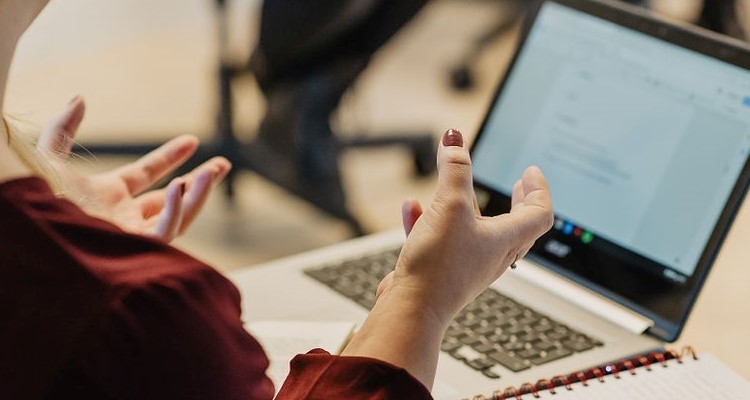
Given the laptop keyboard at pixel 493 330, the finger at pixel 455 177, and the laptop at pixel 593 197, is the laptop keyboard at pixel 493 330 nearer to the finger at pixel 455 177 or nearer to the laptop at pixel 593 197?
the laptop at pixel 593 197

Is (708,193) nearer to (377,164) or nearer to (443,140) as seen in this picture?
(443,140)

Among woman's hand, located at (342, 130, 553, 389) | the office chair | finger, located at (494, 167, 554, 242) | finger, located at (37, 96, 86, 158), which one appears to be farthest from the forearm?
the office chair

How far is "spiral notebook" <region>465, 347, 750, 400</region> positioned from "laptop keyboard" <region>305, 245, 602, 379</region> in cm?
8

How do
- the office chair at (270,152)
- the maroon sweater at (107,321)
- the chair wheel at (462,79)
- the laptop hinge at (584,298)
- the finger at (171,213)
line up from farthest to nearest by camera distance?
the chair wheel at (462,79), the office chair at (270,152), the laptop hinge at (584,298), the finger at (171,213), the maroon sweater at (107,321)

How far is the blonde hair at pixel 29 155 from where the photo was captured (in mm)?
874

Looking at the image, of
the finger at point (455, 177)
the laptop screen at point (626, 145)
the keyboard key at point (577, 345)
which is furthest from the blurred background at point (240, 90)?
the finger at point (455, 177)

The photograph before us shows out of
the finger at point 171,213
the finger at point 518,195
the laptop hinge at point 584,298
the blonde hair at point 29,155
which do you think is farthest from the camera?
the laptop hinge at point 584,298

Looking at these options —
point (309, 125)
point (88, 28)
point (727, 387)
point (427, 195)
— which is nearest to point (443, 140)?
point (727, 387)

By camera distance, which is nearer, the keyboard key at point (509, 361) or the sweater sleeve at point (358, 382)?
the sweater sleeve at point (358, 382)

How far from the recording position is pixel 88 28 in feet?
12.2

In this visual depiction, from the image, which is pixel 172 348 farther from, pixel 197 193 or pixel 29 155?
pixel 197 193

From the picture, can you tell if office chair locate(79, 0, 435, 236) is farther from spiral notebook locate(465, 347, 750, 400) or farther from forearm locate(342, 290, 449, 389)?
forearm locate(342, 290, 449, 389)

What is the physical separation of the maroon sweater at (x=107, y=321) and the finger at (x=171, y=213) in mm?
274

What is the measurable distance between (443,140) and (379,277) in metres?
0.41
